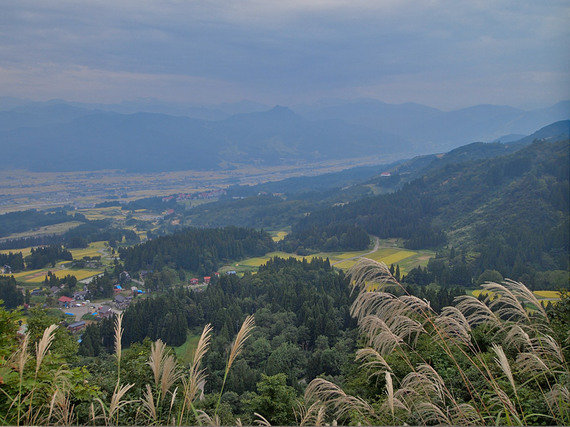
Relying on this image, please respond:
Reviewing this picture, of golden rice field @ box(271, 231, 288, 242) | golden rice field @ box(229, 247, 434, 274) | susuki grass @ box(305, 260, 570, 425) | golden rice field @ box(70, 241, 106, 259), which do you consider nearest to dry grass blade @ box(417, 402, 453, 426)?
susuki grass @ box(305, 260, 570, 425)

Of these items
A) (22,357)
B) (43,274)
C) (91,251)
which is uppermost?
(22,357)

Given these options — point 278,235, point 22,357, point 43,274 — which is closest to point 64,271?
point 43,274

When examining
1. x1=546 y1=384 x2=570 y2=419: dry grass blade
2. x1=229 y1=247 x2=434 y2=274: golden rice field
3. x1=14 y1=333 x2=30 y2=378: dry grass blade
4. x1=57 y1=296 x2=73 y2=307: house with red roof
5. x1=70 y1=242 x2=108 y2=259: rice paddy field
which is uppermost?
x1=14 y1=333 x2=30 y2=378: dry grass blade

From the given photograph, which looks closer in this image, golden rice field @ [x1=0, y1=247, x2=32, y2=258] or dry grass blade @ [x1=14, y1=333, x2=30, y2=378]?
dry grass blade @ [x1=14, y1=333, x2=30, y2=378]

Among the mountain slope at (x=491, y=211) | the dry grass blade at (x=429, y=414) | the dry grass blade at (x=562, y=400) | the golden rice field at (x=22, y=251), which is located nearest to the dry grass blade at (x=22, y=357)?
the dry grass blade at (x=429, y=414)

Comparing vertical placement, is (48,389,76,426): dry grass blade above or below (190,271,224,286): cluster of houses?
above

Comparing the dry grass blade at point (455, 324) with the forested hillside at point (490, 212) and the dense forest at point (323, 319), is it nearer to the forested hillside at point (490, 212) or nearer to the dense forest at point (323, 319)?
the dense forest at point (323, 319)

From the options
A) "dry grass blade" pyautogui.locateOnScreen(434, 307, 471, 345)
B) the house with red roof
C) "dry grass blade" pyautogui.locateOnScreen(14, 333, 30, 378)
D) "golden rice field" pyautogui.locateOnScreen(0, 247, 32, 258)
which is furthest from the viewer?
"golden rice field" pyautogui.locateOnScreen(0, 247, 32, 258)

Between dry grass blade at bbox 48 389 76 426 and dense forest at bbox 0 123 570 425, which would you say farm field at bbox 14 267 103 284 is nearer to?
dense forest at bbox 0 123 570 425

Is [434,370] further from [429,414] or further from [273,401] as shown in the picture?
[273,401]

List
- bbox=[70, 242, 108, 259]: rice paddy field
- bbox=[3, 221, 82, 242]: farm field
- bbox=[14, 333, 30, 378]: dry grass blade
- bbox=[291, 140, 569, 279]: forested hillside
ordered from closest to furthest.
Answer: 1. bbox=[14, 333, 30, 378]: dry grass blade
2. bbox=[291, 140, 569, 279]: forested hillside
3. bbox=[70, 242, 108, 259]: rice paddy field
4. bbox=[3, 221, 82, 242]: farm field

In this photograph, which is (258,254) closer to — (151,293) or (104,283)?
(151,293)

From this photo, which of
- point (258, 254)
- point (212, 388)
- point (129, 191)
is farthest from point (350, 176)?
point (212, 388)
